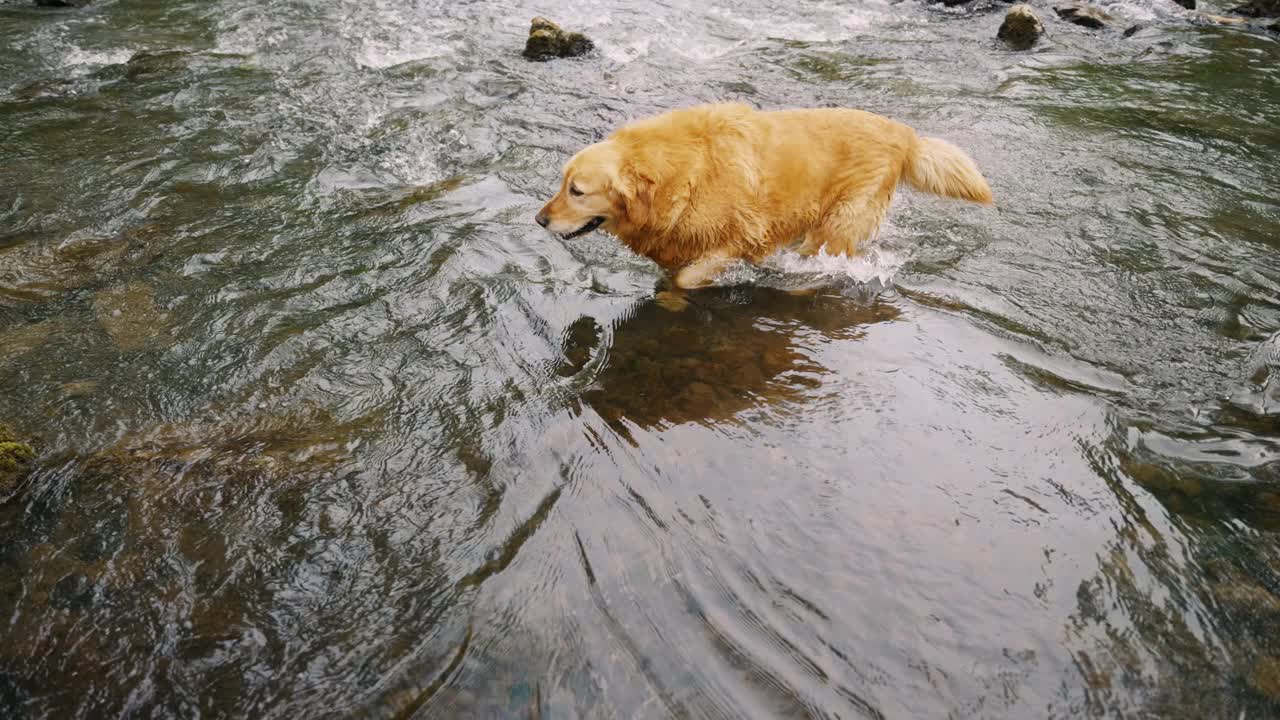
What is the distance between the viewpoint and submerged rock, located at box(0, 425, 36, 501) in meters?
2.76

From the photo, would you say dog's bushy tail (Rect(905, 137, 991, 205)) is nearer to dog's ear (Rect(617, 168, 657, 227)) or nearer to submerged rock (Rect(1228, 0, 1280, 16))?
dog's ear (Rect(617, 168, 657, 227))

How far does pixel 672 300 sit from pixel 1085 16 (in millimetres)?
9188

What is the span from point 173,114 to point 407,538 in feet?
20.6

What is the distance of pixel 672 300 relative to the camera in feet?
14.9

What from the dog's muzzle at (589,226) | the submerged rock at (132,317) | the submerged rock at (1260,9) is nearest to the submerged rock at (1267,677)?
the dog's muzzle at (589,226)

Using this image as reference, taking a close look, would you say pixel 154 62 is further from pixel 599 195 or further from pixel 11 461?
pixel 11 461

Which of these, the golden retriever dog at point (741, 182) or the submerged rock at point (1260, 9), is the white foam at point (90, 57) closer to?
the golden retriever dog at point (741, 182)

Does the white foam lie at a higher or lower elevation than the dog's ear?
lower

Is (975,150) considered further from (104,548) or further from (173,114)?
(173,114)

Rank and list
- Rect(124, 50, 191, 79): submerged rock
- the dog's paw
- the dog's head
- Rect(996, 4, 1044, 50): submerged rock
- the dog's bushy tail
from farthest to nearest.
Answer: Rect(996, 4, 1044, 50): submerged rock → Rect(124, 50, 191, 79): submerged rock → the dog's bushy tail → the dog's paw → the dog's head

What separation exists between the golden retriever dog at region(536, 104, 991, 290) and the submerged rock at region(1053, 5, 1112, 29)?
744 cm

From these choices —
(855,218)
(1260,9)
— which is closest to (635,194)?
(855,218)

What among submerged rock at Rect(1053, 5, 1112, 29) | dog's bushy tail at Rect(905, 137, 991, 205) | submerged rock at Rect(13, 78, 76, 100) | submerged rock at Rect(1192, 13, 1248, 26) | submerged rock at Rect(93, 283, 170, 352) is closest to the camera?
submerged rock at Rect(93, 283, 170, 352)

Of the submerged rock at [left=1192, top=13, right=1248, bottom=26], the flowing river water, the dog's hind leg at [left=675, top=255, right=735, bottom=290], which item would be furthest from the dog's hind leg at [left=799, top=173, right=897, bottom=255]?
the submerged rock at [left=1192, top=13, right=1248, bottom=26]
